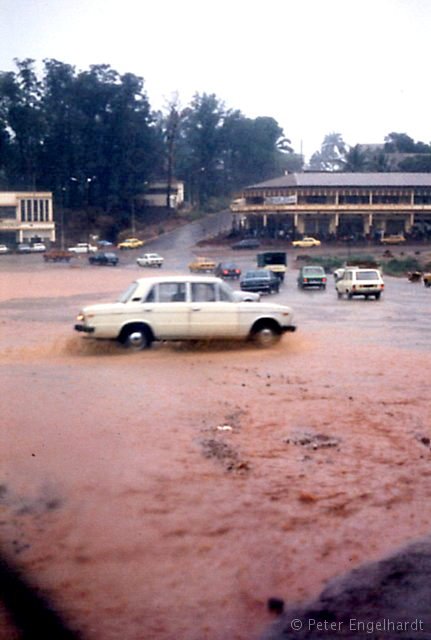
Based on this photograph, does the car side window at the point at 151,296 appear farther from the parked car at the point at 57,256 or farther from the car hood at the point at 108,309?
the parked car at the point at 57,256

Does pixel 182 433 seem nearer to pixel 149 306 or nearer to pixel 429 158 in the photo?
pixel 149 306

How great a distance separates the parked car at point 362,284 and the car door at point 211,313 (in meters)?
18.4

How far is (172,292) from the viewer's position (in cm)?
1662

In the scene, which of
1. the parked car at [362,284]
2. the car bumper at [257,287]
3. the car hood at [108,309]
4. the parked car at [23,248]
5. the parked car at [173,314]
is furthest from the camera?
the parked car at [23,248]

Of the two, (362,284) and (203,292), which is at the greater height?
(203,292)

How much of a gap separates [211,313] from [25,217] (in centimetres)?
7431

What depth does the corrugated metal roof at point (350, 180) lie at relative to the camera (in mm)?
81312

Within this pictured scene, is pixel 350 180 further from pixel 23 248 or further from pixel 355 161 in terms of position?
pixel 23 248

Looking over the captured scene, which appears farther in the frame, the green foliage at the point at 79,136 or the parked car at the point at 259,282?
the green foliage at the point at 79,136

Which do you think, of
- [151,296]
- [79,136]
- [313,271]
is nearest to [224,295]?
[151,296]

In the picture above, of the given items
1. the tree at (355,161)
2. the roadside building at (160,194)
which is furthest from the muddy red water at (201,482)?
the tree at (355,161)

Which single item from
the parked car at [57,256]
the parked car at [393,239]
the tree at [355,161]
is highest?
the tree at [355,161]

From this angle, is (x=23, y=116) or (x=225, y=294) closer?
(x=225, y=294)

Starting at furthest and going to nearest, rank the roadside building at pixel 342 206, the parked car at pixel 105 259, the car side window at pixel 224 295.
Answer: the roadside building at pixel 342 206 → the parked car at pixel 105 259 → the car side window at pixel 224 295
